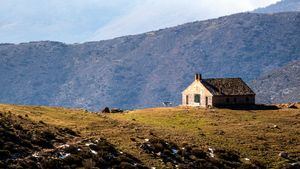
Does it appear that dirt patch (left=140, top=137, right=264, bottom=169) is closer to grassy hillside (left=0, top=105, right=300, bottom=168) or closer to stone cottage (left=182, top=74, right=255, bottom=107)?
grassy hillside (left=0, top=105, right=300, bottom=168)

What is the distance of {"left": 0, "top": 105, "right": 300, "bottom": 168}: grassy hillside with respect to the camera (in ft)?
247

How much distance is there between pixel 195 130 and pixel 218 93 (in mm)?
37228

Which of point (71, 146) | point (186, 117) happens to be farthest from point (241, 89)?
point (71, 146)

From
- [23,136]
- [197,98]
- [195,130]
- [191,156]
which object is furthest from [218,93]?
[23,136]

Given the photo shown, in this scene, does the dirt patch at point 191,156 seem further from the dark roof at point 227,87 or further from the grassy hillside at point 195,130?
A: the dark roof at point 227,87

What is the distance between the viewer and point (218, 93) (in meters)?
126

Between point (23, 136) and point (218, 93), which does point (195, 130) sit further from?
point (218, 93)

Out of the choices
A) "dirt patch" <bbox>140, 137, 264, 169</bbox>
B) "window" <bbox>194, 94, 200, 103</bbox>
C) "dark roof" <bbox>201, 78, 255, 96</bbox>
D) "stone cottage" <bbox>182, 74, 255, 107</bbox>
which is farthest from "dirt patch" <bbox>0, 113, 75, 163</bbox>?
"window" <bbox>194, 94, 200, 103</bbox>

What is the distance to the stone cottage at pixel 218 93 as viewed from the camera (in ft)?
412

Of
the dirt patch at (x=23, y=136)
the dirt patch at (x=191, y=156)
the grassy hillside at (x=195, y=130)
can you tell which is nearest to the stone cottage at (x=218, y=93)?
the grassy hillside at (x=195, y=130)

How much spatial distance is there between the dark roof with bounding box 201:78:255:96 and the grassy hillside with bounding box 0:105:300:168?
56.2 feet

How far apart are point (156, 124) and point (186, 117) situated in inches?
439

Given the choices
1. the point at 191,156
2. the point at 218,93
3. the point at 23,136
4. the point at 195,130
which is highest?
the point at 218,93

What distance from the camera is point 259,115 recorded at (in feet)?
360
